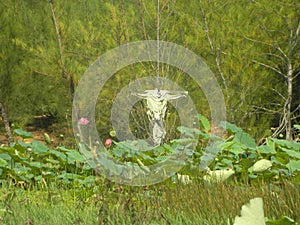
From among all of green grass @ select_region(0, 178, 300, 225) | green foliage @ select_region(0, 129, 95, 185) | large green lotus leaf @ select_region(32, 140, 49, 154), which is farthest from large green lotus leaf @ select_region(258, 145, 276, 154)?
large green lotus leaf @ select_region(32, 140, 49, 154)

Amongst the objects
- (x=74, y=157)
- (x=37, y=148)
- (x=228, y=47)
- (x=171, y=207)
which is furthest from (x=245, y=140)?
(x=228, y=47)

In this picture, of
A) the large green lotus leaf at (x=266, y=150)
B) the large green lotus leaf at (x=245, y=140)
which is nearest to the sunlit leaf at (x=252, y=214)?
the large green lotus leaf at (x=266, y=150)

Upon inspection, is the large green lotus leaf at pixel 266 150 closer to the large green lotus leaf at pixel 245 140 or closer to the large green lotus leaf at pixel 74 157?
the large green lotus leaf at pixel 245 140

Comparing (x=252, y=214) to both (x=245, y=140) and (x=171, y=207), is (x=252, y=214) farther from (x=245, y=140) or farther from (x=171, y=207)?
(x=245, y=140)

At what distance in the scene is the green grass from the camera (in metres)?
2.37

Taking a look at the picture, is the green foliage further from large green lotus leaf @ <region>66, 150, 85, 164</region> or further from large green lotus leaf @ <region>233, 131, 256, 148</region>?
large green lotus leaf @ <region>233, 131, 256, 148</region>

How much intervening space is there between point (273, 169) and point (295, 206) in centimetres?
104

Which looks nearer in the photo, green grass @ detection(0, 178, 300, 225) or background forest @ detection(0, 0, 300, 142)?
green grass @ detection(0, 178, 300, 225)

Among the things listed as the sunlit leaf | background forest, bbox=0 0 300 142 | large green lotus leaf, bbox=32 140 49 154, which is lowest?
the sunlit leaf

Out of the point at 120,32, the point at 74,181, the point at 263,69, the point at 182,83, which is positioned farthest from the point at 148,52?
the point at 74,181

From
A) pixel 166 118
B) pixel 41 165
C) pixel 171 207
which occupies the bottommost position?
pixel 171 207

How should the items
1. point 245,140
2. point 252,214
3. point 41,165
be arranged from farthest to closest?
point 41,165, point 245,140, point 252,214

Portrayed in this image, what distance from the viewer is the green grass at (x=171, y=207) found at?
237cm

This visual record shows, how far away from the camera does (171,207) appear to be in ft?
9.26
